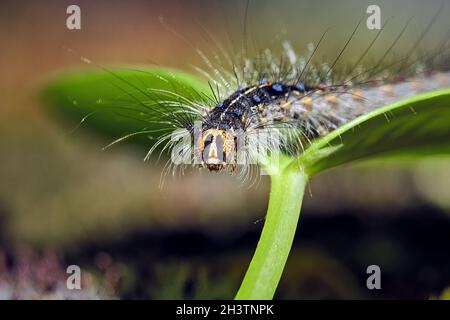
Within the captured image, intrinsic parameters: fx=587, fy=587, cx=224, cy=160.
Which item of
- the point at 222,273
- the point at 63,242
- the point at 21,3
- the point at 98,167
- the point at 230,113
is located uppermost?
the point at 21,3

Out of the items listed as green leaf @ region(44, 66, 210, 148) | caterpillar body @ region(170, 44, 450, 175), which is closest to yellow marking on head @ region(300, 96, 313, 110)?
caterpillar body @ region(170, 44, 450, 175)

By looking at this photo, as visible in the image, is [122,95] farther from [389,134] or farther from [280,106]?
[389,134]

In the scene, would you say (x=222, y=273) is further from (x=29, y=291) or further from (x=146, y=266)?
(x=29, y=291)

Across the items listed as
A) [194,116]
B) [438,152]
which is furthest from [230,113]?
[438,152]

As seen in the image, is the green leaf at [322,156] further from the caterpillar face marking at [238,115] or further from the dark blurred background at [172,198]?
the dark blurred background at [172,198]

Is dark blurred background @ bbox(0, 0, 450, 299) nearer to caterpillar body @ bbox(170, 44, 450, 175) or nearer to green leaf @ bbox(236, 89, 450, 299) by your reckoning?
caterpillar body @ bbox(170, 44, 450, 175)

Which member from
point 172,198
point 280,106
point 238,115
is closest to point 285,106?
point 280,106
